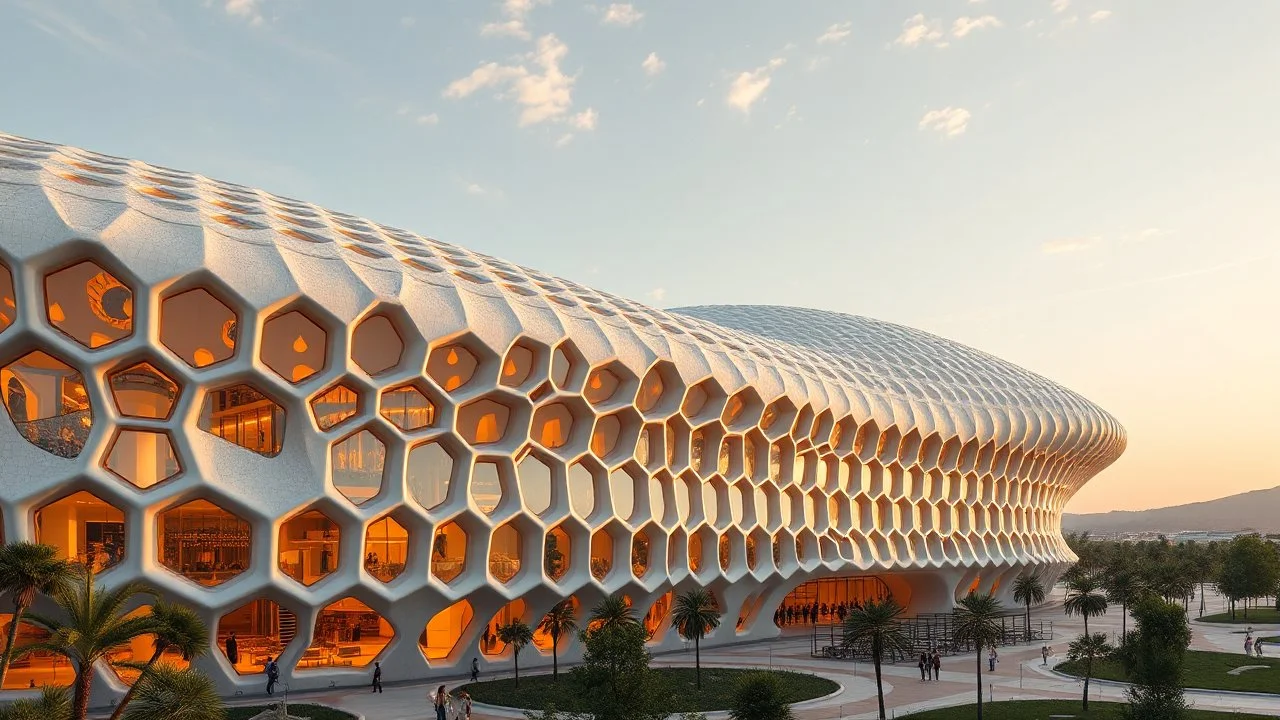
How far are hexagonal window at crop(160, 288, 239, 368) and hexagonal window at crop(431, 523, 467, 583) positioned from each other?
8730 millimetres

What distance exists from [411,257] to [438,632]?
1249cm

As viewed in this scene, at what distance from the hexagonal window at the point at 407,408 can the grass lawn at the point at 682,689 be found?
26.7 ft

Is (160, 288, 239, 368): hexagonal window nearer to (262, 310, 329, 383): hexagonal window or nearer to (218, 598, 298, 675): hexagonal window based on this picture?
(262, 310, 329, 383): hexagonal window

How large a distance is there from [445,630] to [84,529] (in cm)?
1190

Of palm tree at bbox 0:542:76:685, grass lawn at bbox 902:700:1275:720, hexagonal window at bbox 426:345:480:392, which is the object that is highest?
hexagonal window at bbox 426:345:480:392

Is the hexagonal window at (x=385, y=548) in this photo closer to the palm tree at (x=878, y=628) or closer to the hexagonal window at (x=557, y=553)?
the hexagonal window at (x=557, y=553)

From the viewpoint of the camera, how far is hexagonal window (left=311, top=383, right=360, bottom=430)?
2989 centimetres

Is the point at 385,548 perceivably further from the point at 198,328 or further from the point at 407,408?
the point at 198,328

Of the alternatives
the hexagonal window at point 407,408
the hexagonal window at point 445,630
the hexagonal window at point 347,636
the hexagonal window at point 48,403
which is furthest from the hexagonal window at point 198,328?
the hexagonal window at point 445,630

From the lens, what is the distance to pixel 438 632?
110 ft

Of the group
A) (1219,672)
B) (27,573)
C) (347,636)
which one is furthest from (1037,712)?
(27,573)

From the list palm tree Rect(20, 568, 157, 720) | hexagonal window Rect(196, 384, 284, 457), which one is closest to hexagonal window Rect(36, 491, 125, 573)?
hexagonal window Rect(196, 384, 284, 457)

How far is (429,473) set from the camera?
32469 mm

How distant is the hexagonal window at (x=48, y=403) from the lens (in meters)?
25.2
